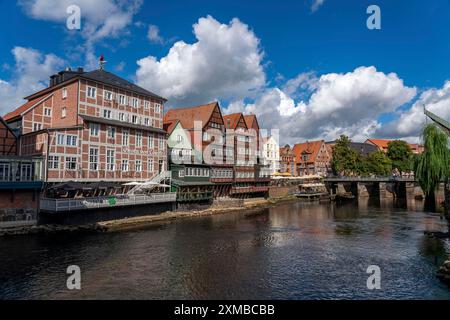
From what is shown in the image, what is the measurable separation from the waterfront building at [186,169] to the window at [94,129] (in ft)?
43.4

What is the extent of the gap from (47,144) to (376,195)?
80.7m

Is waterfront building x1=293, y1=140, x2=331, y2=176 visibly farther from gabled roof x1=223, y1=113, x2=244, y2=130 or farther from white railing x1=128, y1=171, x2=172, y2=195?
white railing x1=128, y1=171, x2=172, y2=195

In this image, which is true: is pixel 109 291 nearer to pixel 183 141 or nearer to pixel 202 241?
pixel 202 241

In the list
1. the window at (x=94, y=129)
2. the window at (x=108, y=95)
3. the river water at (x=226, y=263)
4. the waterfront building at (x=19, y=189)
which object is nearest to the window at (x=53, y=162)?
the waterfront building at (x=19, y=189)

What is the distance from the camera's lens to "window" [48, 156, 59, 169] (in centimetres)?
3291

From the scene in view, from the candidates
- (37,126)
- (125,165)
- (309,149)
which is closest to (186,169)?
(125,165)

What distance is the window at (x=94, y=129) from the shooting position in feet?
122

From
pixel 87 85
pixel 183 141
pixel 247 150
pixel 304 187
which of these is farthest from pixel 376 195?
pixel 87 85

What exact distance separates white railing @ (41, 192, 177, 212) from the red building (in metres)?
3.57

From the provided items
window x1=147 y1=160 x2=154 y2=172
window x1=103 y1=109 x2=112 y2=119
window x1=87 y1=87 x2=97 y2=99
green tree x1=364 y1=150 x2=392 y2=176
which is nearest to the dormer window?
window x1=87 y1=87 x2=97 y2=99

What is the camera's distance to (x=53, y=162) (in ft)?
109

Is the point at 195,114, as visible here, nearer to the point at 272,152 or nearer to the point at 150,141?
the point at 150,141

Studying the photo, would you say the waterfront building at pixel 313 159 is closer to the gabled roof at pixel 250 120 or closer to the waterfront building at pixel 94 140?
the gabled roof at pixel 250 120

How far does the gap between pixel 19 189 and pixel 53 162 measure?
14.1 feet
